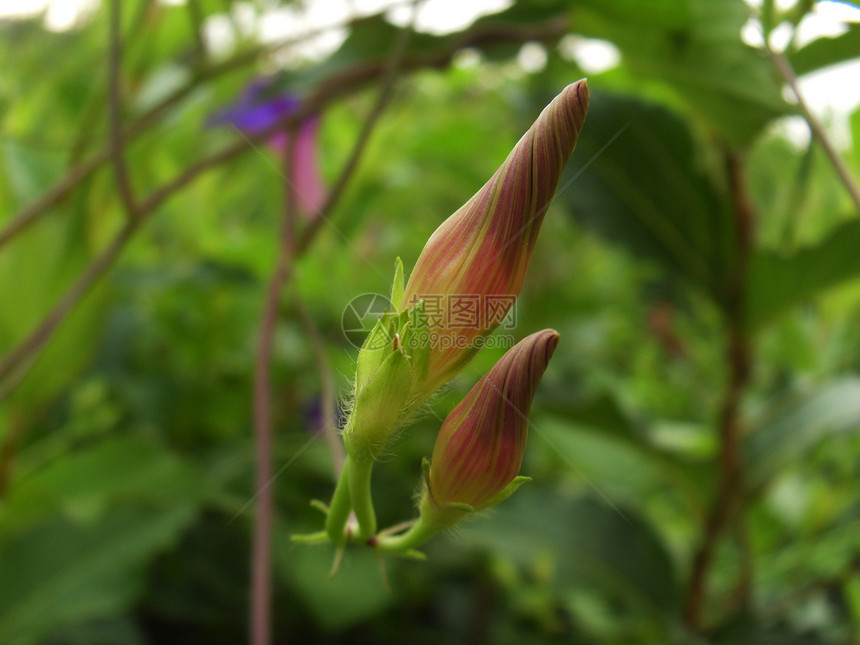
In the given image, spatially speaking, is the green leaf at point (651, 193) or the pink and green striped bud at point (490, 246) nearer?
the pink and green striped bud at point (490, 246)

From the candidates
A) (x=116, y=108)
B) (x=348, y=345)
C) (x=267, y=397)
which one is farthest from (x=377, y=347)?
(x=116, y=108)

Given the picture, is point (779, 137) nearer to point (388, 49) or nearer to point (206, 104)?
point (388, 49)

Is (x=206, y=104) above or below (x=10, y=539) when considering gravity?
above

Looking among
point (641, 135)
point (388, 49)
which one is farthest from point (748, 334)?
point (388, 49)

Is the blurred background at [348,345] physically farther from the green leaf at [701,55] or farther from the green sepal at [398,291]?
the green sepal at [398,291]

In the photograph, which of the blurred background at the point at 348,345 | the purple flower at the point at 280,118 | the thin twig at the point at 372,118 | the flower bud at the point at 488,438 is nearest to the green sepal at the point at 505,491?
the flower bud at the point at 488,438

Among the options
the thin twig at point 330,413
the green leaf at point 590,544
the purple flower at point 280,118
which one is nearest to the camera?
the thin twig at point 330,413
